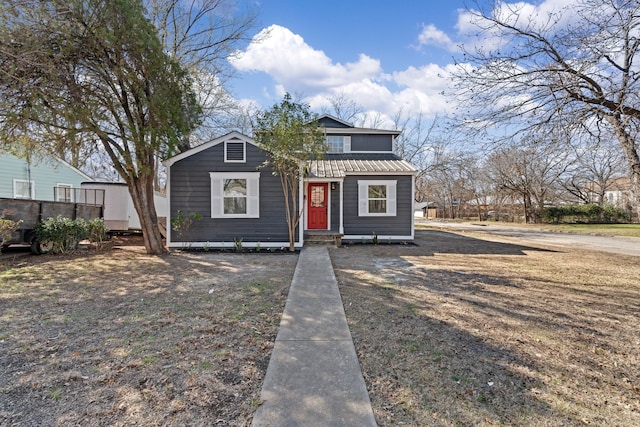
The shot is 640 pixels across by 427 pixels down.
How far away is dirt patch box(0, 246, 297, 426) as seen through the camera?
2322 millimetres

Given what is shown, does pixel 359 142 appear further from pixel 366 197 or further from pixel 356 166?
pixel 366 197

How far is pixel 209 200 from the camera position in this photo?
1058 cm

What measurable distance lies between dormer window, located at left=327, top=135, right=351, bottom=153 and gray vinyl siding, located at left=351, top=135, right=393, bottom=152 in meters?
0.24

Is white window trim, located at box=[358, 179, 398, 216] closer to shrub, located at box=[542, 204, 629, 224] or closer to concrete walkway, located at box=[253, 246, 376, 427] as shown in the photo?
concrete walkway, located at box=[253, 246, 376, 427]

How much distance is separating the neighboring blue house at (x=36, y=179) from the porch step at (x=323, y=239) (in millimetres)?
12205

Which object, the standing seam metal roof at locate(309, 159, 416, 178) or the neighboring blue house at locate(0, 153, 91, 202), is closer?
the standing seam metal roof at locate(309, 159, 416, 178)

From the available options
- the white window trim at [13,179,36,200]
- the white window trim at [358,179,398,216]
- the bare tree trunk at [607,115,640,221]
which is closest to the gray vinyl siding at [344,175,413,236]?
the white window trim at [358,179,398,216]

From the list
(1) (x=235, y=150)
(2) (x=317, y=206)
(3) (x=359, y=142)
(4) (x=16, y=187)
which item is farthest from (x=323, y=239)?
(4) (x=16, y=187)

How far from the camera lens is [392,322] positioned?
4082mm

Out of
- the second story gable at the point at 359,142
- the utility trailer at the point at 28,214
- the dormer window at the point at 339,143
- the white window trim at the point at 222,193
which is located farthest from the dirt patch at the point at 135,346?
the second story gable at the point at 359,142

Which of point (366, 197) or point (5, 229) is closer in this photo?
point (5, 229)

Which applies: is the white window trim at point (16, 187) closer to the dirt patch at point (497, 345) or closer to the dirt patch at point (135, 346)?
the dirt patch at point (135, 346)

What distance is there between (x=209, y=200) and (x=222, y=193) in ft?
1.69

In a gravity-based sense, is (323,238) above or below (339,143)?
below
